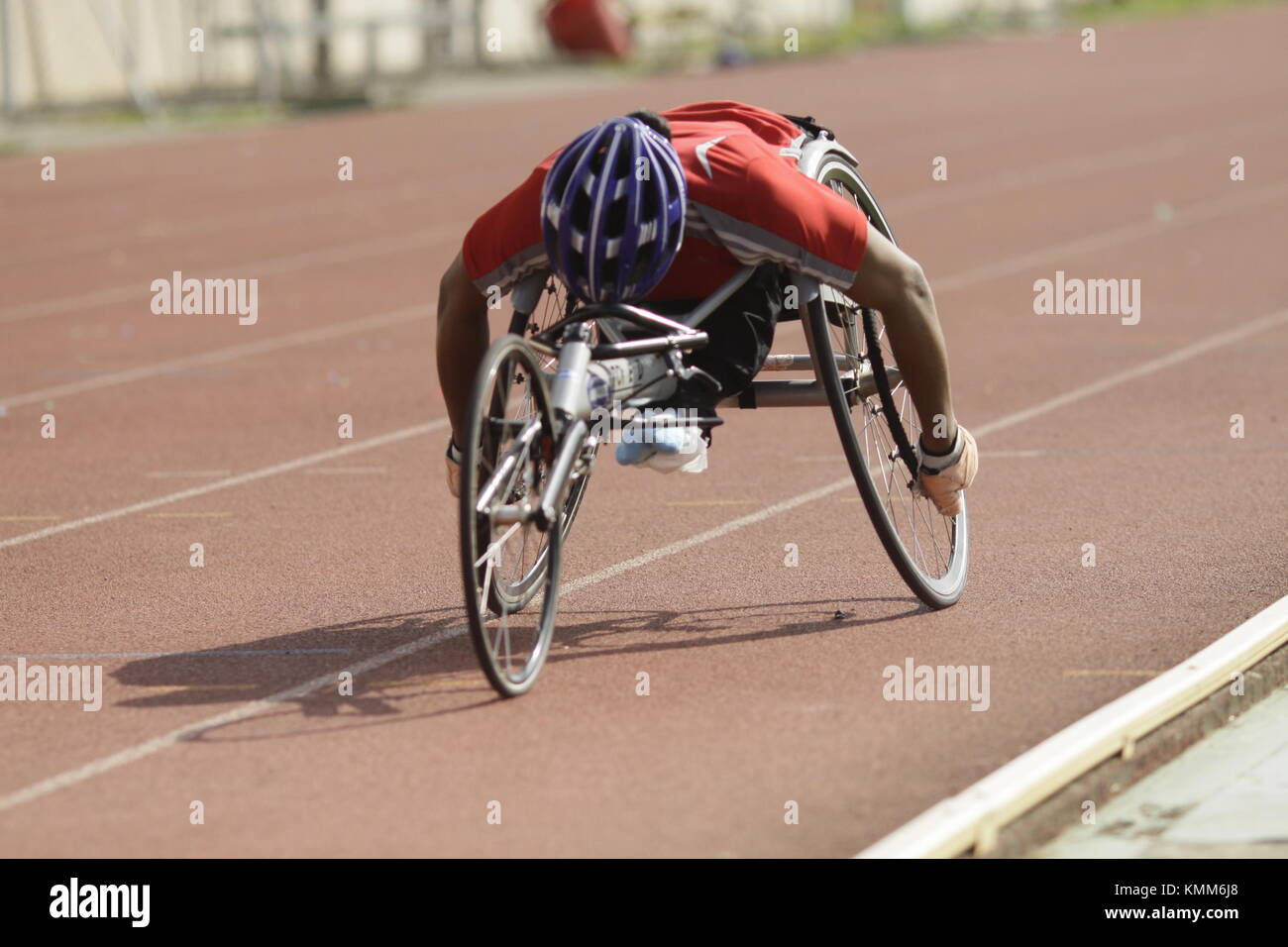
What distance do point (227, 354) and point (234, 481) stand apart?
402 cm

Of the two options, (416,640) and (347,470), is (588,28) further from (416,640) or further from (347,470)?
(416,640)

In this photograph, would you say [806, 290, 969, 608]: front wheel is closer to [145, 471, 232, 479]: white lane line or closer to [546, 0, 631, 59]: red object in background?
[145, 471, 232, 479]: white lane line

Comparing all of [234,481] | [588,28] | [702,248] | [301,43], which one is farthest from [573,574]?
[588,28]

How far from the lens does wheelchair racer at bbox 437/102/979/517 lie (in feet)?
19.5

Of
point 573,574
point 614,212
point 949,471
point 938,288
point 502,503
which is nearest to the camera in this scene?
point 502,503

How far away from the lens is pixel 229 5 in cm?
3412

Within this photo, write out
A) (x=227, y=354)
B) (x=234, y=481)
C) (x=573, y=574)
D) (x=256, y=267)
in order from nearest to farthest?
(x=573, y=574) < (x=234, y=481) < (x=227, y=354) < (x=256, y=267)

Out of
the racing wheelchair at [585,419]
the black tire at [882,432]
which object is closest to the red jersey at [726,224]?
the racing wheelchair at [585,419]

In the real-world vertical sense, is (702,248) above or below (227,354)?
above

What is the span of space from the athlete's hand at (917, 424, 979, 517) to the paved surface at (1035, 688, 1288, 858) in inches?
51.7

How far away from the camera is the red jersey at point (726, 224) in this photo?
6.09 m

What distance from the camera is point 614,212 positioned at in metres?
5.93

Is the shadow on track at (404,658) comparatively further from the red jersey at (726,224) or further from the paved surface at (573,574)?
the red jersey at (726,224)

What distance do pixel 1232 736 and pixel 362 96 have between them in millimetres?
28223
